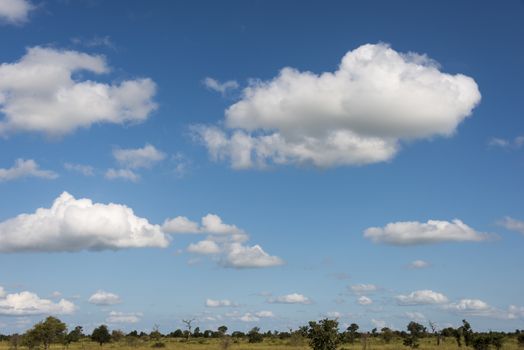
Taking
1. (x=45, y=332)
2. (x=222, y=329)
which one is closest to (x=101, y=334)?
(x=45, y=332)

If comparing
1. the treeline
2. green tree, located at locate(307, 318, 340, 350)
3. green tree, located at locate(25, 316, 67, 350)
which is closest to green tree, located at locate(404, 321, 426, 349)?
the treeline

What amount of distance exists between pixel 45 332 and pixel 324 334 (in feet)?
132

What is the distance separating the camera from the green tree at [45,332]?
74.4 meters

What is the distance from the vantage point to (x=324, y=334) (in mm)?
51719

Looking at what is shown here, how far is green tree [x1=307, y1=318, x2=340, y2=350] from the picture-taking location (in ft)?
170

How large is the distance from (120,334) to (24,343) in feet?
102

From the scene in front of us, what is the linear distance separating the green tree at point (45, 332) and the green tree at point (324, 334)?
38.2m

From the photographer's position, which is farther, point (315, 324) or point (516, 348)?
point (516, 348)

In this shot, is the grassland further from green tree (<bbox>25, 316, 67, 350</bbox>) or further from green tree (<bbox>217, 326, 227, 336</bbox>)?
green tree (<bbox>217, 326, 227, 336</bbox>)

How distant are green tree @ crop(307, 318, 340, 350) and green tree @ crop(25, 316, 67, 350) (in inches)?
1505

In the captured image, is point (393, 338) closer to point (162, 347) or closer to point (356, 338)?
point (356, 338)

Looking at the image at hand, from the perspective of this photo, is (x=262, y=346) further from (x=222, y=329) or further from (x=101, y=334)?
(x=222, y=329)

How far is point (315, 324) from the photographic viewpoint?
52.6 metres

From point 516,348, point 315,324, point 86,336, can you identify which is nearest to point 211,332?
point 86,336
